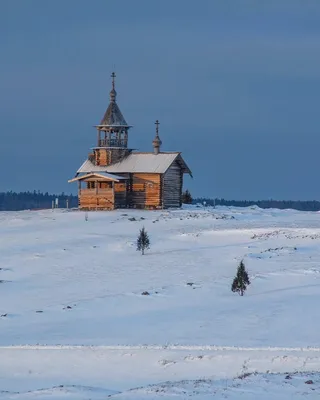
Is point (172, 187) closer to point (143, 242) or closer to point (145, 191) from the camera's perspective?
point (145, 191)

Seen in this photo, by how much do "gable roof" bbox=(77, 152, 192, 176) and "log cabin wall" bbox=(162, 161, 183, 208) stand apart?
567mm

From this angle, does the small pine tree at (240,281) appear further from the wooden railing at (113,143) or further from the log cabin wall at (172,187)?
the wooden railing at (113,143)

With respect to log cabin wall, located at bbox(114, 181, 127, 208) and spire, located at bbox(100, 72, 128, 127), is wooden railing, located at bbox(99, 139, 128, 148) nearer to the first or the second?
spire, located at bbox(100, 72, 128, 127)

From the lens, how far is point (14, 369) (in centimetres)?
2139

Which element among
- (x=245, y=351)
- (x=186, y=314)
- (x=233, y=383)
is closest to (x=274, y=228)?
(x=186, y=314)

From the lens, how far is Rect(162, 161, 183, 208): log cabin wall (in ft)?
198

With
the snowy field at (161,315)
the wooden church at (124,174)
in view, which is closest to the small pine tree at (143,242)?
the snowy field at (161,315)

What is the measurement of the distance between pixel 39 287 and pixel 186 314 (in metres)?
7.95

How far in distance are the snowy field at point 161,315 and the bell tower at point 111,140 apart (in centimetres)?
1625

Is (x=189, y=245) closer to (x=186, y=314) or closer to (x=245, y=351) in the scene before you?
(x=186, y=314)

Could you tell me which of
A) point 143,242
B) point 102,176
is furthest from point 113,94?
point 143,242

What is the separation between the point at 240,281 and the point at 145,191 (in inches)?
1262

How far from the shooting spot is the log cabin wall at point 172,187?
60297 millimetres

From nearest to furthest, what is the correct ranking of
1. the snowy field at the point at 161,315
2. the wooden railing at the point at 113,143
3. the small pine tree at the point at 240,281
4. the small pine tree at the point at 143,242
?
the snowy field at the point at 161,315 → the small pine tree at the point at 240,281 → the small pine tree at the point at 143,242 → the wooden railing at the point at 113,143
